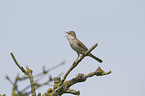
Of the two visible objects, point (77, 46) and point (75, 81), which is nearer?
point (75, 81)

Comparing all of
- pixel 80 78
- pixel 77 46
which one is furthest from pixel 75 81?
pixel 77 46

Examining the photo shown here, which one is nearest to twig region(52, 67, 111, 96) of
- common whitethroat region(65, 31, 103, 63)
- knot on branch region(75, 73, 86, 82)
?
knot on branch region(75, 73, 86, 82)

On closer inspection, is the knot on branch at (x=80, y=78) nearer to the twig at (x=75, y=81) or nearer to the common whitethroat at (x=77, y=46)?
the twig at (x=75, y=81)

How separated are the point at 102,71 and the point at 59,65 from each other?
204cm

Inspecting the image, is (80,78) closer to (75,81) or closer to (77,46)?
(75,81)

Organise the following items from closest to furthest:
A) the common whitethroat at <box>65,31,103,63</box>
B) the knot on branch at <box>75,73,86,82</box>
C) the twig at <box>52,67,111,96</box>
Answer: the twig at <box>52,67,111,96</box> → the knot on branch at <box>75,73,86,82</box> → the common whitethroat at <box>65,31,103,63</box>

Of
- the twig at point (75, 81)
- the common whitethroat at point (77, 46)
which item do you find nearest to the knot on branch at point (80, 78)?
the twig at point (75, 81)

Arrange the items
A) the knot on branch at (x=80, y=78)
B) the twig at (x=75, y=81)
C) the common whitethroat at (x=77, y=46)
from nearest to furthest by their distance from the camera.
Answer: the twig at (x=75, y=81) → the knot on branch at (x=80, y=78) → the common whitethroat at (x=77, y=46)

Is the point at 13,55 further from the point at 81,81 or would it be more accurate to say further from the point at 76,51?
the point at 76,51

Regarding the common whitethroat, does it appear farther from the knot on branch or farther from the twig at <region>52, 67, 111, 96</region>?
the knot on branch

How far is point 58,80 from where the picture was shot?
3869 mm

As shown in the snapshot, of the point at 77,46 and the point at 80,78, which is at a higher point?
the point at 77,46

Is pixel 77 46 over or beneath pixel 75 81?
over

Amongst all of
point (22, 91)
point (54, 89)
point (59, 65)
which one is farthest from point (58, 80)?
point (22, 91)
